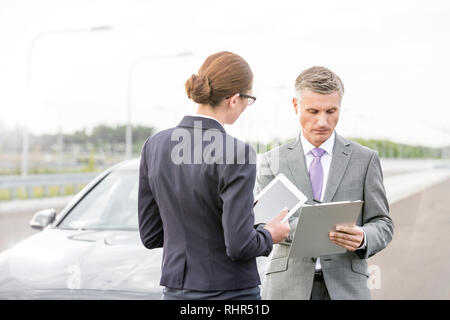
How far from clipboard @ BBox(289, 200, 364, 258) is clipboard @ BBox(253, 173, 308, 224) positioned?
0.12 m

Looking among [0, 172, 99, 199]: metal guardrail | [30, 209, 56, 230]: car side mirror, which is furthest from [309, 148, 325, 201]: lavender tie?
[0, 172, 99, 199]: metal guardrail

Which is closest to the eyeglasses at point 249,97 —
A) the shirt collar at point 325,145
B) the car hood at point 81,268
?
the shirt collar at point 325,145

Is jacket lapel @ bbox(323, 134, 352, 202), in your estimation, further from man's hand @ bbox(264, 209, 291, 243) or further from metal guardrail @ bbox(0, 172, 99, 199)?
metal guardrail @ bbox(0, 172, 99, 199)

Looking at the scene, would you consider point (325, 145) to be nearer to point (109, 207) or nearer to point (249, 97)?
point (249, 97)

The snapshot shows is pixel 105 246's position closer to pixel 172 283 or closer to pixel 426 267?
pixel 172 283

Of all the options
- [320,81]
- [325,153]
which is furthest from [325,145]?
[320,81]

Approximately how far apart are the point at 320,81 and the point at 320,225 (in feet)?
2.08

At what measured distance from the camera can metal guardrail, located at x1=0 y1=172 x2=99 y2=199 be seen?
17.2 metres

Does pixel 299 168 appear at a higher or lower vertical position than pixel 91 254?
higher

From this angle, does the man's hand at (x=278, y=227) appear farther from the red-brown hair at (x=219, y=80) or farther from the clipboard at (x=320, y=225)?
the red-brown hair at (x=219, y=80)

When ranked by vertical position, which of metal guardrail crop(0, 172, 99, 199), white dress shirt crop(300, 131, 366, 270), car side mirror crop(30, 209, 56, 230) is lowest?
metal guardrail crop(0, 172, 99, 199)

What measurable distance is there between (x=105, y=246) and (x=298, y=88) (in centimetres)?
180

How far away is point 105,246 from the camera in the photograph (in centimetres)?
376

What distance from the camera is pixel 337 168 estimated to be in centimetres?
251
